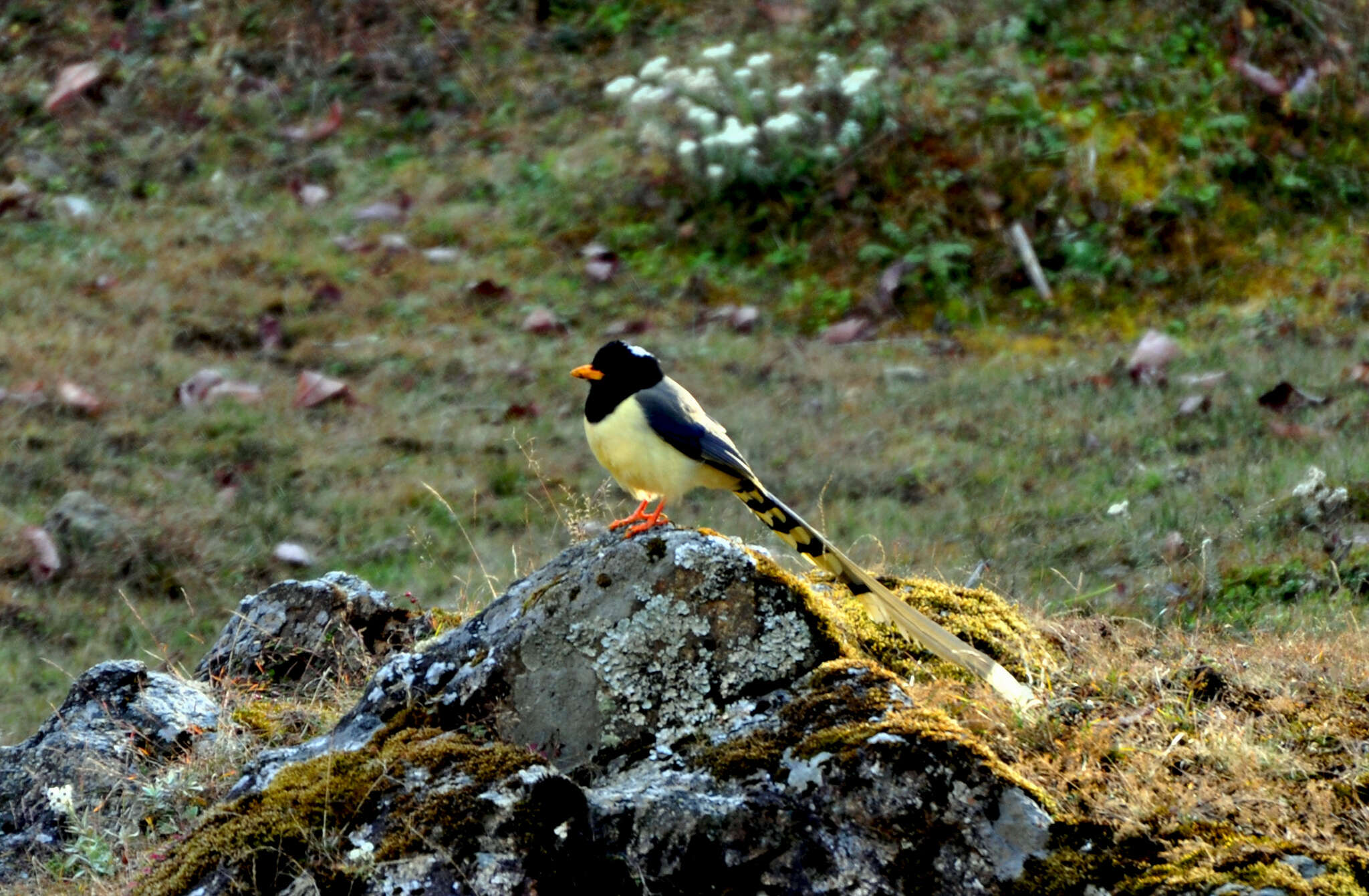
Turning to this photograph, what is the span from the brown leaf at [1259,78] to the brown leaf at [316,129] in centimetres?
904

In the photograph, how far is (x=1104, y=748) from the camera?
4031 millimetres

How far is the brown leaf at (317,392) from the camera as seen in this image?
11633 mm

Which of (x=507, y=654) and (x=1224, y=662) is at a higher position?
(x=507, y=654)

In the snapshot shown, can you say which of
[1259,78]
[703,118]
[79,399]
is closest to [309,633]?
[79,399]

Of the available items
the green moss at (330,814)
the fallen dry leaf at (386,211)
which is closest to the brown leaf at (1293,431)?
the green moss at (330,814)

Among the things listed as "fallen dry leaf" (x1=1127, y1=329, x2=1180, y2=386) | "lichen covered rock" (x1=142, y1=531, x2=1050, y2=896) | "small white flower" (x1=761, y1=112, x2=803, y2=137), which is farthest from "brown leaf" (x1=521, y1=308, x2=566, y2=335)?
"lichen covered rock" (x1=142, y1=531, x2=1050, y2=896)

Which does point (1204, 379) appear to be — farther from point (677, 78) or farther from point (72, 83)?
point (72, 83)

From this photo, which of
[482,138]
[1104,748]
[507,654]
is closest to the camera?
[1104,748]

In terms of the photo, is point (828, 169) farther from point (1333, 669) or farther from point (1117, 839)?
point (1117, 839)

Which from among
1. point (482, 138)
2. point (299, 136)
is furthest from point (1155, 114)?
point (299, 136)

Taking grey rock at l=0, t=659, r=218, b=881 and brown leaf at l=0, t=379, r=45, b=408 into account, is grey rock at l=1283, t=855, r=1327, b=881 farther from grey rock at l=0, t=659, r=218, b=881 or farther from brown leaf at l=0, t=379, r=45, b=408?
brown leaf at l=0, t=379, r=45, b=408

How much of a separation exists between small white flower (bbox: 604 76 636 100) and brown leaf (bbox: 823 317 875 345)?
3884 mm

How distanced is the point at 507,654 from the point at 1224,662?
2381 mm

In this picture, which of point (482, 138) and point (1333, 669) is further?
point (482, 138)
